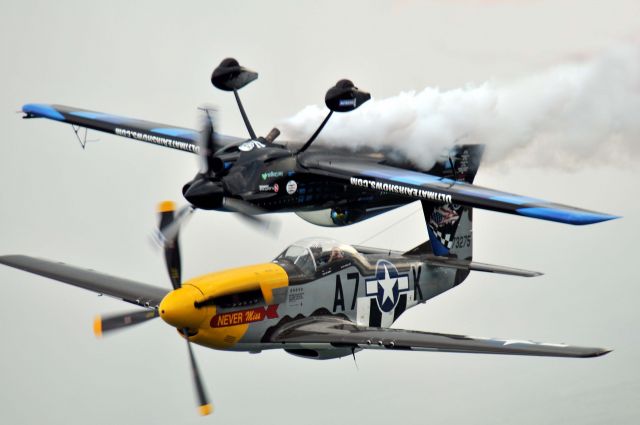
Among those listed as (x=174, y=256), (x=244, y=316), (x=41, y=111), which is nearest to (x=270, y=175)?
(x=244, y=316)

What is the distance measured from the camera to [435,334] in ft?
103

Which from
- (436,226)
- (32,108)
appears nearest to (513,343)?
(436,226)

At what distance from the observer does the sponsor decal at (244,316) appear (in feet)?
103

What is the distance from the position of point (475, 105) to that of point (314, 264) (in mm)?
7278

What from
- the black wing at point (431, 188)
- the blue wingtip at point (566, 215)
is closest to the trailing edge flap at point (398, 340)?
the blue wingtip at point (566, 215)

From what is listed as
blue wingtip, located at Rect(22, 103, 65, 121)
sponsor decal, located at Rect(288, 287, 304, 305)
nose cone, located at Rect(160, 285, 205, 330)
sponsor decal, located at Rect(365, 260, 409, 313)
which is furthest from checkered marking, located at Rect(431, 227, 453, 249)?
blue wingtip, located at Rect(22, 103, 65, 121)

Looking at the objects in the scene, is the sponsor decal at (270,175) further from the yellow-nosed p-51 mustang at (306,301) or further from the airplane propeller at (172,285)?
the airplane propeller at (172,285)

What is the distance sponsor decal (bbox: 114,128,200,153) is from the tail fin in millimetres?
5936

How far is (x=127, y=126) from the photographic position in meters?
39.9

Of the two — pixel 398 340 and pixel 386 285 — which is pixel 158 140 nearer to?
pixel 386 285

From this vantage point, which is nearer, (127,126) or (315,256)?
(315,256)

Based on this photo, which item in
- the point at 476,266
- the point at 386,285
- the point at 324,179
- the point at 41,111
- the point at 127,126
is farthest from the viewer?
the point at 41,111

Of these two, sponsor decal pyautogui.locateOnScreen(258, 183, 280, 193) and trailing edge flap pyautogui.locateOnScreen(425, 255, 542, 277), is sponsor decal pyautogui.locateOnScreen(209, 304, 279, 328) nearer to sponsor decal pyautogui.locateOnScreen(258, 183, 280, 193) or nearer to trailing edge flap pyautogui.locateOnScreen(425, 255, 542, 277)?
sponsor decal pyautogui.locateOnScreen(258, 183, 280, 193)

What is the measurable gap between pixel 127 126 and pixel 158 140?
146 centimetres
